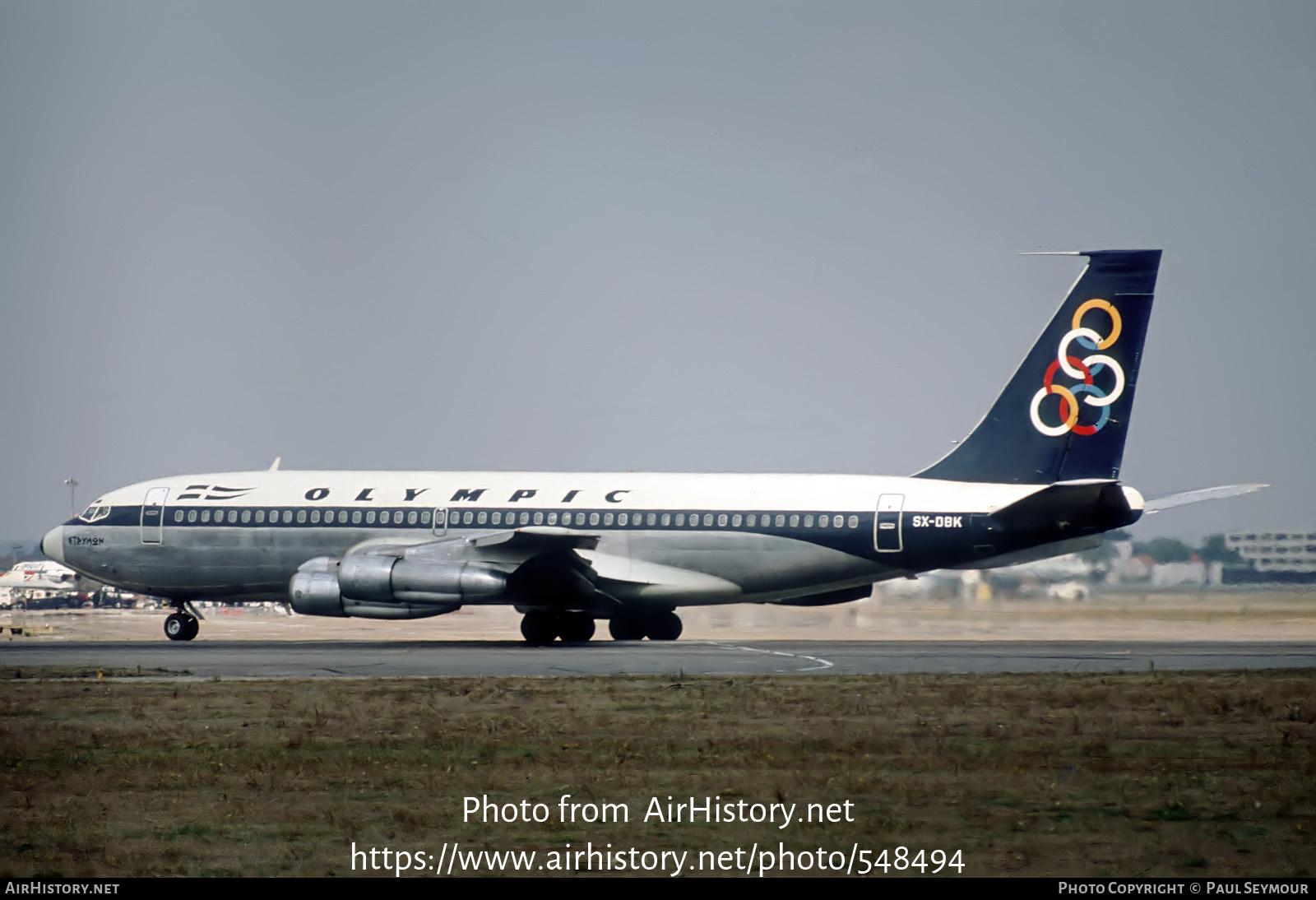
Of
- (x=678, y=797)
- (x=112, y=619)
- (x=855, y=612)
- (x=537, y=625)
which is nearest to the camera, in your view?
(x=678, y=797)

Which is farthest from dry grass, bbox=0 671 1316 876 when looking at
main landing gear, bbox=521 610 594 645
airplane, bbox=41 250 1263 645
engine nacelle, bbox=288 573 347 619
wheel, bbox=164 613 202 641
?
wheel, bbox=164 613 202 641

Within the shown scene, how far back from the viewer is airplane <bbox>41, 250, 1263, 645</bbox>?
33.6 m

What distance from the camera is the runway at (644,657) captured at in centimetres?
2495

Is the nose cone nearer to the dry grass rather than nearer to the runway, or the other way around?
the runway

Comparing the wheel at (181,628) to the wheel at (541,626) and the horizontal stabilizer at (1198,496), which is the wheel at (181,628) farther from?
the horizontal stabilizer at (1198,496)

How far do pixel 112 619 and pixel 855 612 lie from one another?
28748 mm

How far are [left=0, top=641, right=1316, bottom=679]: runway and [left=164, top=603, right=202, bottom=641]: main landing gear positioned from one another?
6.36 feet

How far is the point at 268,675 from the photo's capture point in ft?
Answer: 79.2

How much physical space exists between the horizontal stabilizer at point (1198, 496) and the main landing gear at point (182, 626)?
77.5 feet

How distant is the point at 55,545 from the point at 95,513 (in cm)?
164

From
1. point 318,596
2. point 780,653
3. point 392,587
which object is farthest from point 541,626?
point 780,653

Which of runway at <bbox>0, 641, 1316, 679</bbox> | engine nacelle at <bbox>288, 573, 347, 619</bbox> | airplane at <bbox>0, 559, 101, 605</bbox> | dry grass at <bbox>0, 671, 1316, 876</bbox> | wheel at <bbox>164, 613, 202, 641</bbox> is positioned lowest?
dry grass at <bbox>0, 671, 1316, 876</bbox>
